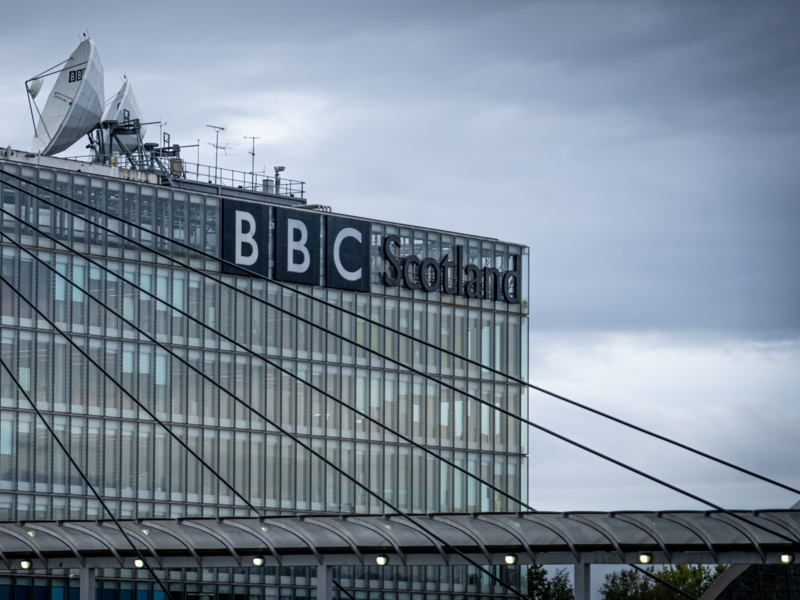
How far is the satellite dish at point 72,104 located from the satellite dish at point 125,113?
395cm

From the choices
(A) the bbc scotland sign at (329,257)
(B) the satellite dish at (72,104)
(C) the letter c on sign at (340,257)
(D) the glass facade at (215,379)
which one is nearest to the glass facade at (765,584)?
(D) the glass facade at (215,379)

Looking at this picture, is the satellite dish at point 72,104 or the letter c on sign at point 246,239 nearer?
the satellite dish at point 72,104

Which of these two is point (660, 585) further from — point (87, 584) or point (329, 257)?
point (87, 584)

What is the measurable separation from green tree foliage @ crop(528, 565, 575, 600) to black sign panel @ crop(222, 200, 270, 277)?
49.6 m

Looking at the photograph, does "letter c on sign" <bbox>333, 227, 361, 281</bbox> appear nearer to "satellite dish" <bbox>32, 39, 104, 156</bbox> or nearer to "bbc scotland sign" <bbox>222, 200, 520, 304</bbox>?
"bbc scotland sign" <bbox>222, 200, 520, 304</bbox>

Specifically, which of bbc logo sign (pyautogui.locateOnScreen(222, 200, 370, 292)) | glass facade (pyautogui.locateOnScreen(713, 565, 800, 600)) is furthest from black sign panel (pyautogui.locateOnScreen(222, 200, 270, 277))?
glass facade (pyautogui.locateOnScreen(713, 565, 800, 600))

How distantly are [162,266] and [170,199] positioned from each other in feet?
11.3

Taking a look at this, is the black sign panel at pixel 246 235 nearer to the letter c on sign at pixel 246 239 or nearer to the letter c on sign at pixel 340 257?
the letter c on sign at pixel 246 239

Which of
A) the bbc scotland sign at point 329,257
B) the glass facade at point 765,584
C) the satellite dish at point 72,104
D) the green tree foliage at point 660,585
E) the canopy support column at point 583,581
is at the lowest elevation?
the green tree foliage at point 660,585

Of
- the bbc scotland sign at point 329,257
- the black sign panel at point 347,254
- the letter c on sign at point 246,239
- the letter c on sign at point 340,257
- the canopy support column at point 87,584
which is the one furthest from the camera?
the letter c on sign at point 340,257

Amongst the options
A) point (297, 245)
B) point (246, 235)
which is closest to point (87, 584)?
point (246, 235)

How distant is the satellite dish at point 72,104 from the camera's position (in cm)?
8019

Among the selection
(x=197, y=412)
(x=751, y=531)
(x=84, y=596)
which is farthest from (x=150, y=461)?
(x=751, y=531)

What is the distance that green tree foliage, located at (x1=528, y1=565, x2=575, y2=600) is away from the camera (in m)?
125
